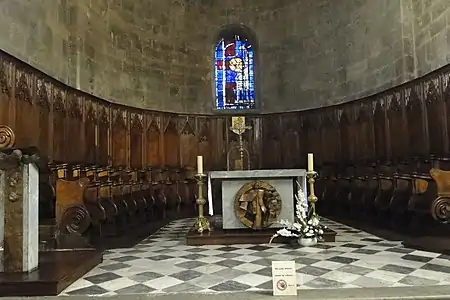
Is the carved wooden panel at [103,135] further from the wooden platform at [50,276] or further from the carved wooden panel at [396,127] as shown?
the carved wooden panel at [396,127]

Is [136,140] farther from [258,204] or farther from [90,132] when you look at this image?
[258,204]

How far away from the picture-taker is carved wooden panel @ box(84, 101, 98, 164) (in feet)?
27.4

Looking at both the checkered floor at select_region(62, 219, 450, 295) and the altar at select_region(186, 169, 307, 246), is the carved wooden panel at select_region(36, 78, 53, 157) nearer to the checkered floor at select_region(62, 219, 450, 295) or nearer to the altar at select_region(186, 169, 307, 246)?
the checkered floor at select_region(62, 219, 450, 295)

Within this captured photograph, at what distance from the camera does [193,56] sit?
1152cm

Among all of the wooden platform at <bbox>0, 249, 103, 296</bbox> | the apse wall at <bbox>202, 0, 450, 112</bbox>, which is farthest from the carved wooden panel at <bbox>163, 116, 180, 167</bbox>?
the wooden platform at <bbox>0, 249, 103, 296</bbox>

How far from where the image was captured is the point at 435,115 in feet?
23.7

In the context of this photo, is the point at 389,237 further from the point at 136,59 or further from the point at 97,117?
the point at 136,59

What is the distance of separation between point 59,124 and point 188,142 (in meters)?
4.05

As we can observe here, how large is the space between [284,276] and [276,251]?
2.33 m

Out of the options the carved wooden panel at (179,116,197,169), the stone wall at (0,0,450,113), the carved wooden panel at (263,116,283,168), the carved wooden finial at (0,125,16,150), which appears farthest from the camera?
the carved wooden panel at (263,116,283,168)

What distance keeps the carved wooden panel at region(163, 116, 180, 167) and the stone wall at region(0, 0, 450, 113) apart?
45cm

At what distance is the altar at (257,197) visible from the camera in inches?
245

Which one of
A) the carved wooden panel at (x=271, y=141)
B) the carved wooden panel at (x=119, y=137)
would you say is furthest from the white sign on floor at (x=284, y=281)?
the carved wooden panel at (x=271, y=141)

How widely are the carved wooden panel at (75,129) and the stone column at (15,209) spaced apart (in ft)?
13.8
